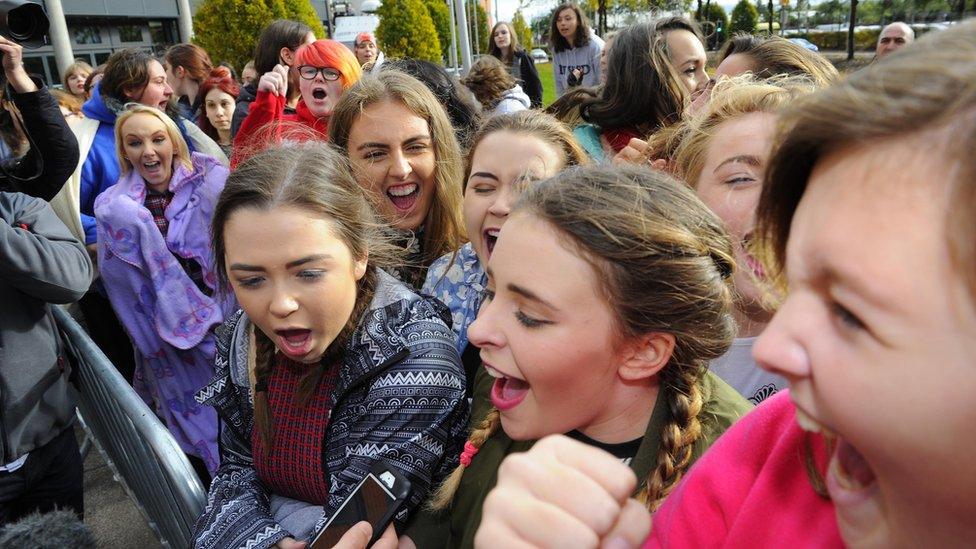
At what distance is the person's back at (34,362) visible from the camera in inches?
96.7

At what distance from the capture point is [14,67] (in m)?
3.01

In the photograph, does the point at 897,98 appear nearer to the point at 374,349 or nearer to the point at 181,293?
the point at 374,349

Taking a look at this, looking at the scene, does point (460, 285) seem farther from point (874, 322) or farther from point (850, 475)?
point (874, 322)

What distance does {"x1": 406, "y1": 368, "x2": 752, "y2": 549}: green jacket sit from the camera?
1.37m

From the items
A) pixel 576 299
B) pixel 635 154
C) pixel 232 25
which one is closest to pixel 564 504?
pixel 576 299

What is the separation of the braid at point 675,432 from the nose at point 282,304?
3.18 ft

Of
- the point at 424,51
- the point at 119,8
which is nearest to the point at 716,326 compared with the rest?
the point at 424,51

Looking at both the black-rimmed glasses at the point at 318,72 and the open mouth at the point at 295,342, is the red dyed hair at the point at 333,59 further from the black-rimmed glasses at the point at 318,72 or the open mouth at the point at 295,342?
the open mouth at the point at 295,342

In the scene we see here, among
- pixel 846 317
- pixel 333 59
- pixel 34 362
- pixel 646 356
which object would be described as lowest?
pixel 34 362

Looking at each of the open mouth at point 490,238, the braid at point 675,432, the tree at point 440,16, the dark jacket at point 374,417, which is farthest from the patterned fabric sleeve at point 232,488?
the tree at point 440,16

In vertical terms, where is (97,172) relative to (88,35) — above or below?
below

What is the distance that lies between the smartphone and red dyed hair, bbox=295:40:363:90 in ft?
9.39

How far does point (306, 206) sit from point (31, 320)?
139 centimetres

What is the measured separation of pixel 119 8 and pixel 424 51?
1179 centimetres
